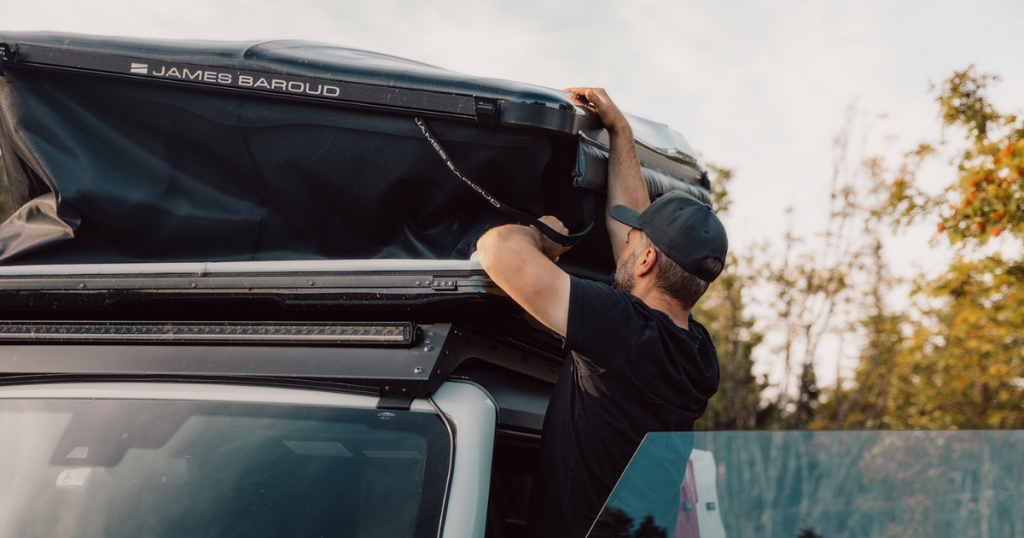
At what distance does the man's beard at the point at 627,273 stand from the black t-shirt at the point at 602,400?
0.23 meters

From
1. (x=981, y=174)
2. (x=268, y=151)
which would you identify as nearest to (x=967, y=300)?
(x=981, y=174)

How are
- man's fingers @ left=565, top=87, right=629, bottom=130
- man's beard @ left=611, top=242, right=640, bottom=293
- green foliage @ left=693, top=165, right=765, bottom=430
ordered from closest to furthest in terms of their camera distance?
man's beard @ left=611, top=242, right=640, bottom=293 → man's fingers @ left=565, top=87, right=629, bottom=130 → green foliage @ left=693, top=165, right=765, bottom=430

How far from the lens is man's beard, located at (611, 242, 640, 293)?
2.30m

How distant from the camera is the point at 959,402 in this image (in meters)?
14.2

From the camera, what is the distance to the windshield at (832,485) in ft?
4.56

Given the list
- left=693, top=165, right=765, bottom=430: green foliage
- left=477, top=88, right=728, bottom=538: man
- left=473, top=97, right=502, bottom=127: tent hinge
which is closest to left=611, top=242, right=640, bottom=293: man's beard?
left=477, top=88, right=728, bottom=538: man

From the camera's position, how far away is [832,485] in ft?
4.90

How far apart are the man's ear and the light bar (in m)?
0.73

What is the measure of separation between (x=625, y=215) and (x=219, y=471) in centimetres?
135

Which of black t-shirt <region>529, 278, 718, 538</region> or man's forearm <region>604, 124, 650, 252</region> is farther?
man's forearm <region>604, 124, 650, 252</region>

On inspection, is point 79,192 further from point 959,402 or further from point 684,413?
point 959,402

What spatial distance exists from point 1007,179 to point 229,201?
5.71m

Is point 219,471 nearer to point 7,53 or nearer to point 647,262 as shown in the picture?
point 647,262

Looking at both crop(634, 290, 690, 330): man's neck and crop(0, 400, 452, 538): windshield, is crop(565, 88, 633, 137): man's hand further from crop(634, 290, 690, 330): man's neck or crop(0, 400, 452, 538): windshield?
crop(0, 400, 452, 538): windshield
